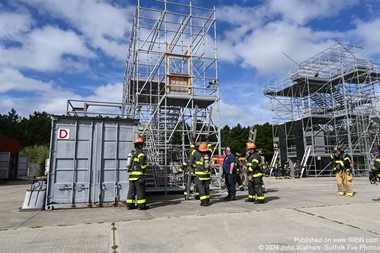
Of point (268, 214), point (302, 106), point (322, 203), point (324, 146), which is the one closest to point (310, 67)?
point (302, 106)

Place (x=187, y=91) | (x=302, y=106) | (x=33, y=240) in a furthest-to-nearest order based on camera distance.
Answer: (x=302, y=106) < (x=187, y=91) < (x=33, y=240)

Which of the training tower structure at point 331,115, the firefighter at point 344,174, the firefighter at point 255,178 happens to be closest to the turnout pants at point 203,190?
the firefighter at point 255,178

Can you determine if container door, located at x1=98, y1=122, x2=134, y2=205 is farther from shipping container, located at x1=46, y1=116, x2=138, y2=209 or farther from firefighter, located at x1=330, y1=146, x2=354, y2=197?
firefighter, located at x1=330, y1=146, x2=354, y2=197

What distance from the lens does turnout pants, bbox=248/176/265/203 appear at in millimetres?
8977

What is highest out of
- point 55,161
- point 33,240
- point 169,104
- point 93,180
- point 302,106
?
point 302,106

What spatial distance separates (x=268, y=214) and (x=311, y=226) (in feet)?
4.67

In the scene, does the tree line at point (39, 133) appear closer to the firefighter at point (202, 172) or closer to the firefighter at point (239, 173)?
the firefighter at point (239, 173)

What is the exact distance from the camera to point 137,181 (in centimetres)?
812

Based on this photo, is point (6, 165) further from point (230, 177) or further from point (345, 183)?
point (345, 183)

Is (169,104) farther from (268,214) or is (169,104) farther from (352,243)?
(352,243)

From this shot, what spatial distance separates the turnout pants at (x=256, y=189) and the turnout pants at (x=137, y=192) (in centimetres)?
349

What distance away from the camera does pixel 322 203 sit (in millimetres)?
8852

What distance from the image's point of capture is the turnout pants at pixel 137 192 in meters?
8.07

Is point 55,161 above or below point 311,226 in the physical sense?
above
